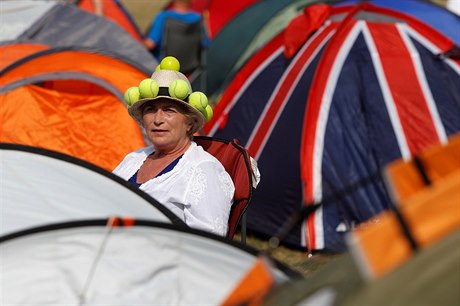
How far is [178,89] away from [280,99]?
72.6 inches

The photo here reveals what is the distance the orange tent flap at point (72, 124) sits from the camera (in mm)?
4789

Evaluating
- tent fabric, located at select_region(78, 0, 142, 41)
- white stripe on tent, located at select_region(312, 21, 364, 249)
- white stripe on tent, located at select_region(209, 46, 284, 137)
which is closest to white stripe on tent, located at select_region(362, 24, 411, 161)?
white stripe on tent, located at select_region(312, 21, 364, 249)

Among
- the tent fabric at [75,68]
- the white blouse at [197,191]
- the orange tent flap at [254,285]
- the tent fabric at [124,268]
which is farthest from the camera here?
the tent fabric at [75,68]

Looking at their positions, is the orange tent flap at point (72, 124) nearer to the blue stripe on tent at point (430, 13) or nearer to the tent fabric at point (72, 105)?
the tent fabric at point (72, 105)

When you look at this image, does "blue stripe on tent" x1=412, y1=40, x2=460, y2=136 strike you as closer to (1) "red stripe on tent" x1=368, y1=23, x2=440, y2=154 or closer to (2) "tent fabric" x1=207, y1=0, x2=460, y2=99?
(1) "red stripe on tent" x1=368, y1=23, x2=440, y2=154

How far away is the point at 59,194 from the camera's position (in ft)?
8.70

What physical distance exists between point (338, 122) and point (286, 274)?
2.66m

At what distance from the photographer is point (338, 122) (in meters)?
4.75

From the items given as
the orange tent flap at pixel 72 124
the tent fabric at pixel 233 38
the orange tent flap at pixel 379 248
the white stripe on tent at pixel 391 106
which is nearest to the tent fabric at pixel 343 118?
the white stripe on tent at pixel 391 106

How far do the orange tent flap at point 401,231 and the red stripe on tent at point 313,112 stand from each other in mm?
2849

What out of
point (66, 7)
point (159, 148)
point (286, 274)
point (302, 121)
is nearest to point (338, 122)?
point (302, 121)

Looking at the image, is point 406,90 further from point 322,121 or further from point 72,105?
point 72,105

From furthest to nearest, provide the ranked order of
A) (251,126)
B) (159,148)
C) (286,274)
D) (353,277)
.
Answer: (251,126)
(159,148)
(286,274)
(353,277)

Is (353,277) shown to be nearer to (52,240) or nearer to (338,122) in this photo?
(52,240)
